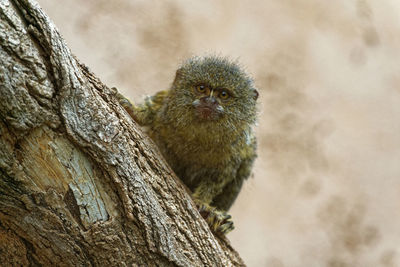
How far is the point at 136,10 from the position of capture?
287 inches

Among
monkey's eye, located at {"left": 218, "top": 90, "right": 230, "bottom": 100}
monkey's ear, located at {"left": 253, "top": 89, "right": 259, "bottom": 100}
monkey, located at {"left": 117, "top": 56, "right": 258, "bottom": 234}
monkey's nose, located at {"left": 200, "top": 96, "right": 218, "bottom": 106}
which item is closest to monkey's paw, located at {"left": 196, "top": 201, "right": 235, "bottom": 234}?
monkey, located at {"left": 117, "top": 56, "right": 258, "bottom": 234}

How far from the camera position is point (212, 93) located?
3.78 metres

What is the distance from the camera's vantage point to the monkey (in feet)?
12.2

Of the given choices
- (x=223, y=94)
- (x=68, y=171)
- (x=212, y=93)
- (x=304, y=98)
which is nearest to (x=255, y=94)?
(x=223, y=94)

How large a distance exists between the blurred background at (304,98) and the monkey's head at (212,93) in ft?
10.5

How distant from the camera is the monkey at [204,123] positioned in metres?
3.73

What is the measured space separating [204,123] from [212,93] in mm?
258

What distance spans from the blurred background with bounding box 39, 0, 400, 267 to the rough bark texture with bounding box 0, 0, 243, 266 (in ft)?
14.6

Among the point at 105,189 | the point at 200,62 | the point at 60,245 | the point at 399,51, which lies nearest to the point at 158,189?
the point at 105,189

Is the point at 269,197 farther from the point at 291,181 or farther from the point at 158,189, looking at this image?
the point at 158,189

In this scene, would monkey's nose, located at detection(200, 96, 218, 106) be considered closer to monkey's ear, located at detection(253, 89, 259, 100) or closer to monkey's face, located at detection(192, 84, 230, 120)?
monkey's face, located at detection(192, 84, 230, 120)

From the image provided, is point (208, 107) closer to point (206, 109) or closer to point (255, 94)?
point (206, 109)

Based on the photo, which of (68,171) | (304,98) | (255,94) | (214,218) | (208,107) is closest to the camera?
(68,171)

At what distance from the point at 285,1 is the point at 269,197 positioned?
3.43 meters
